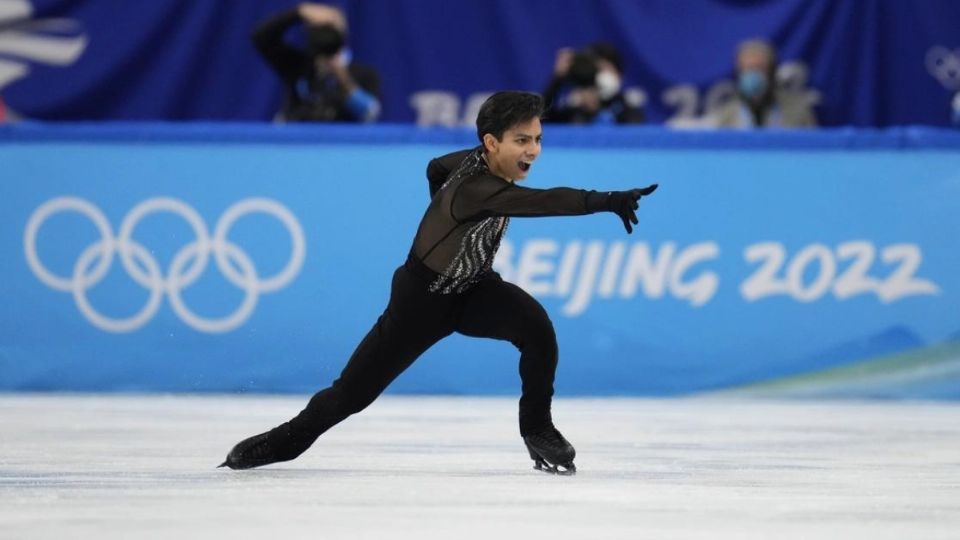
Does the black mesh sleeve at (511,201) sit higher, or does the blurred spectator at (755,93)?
the blurred spectator at (755,93)

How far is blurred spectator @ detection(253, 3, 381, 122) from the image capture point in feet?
31.8

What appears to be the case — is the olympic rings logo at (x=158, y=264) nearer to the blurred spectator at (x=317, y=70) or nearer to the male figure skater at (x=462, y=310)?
the blurred spectator at (x=317, y=70)

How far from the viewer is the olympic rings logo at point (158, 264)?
8.62m

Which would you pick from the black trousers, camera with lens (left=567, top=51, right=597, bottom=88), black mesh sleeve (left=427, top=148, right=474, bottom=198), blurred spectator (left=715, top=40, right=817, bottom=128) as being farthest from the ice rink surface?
blurred spectator (left=715, top=40, right=817, bottom=128)

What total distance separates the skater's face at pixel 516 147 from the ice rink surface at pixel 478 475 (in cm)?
98

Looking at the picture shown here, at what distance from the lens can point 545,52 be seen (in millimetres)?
11523

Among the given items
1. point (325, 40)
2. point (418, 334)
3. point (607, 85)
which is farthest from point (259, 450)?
point (607, 85)

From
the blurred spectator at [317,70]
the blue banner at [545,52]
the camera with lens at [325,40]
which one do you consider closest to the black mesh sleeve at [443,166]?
the blurred spectator at [317,70]

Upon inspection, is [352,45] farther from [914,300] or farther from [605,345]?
[914,300]

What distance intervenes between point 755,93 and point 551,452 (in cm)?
544

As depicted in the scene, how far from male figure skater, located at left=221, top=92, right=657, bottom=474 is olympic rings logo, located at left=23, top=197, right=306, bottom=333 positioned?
3.35 m

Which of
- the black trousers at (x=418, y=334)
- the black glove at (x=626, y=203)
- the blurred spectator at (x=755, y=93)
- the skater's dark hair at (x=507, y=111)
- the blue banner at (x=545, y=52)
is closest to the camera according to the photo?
the black glove at (x=626, y=203)

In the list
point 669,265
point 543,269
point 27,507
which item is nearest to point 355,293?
point 543,269

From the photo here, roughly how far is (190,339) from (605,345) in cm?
217
